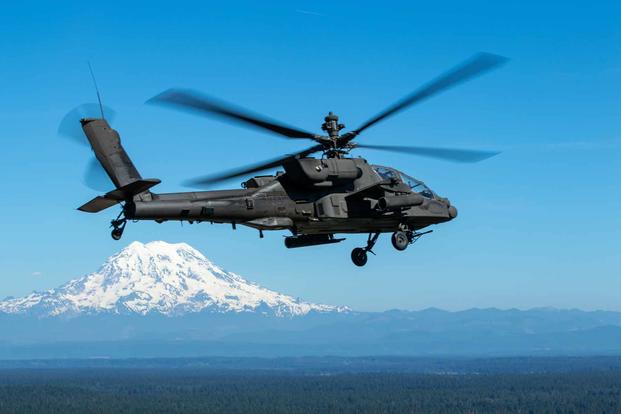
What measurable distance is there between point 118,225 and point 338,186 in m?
10.7

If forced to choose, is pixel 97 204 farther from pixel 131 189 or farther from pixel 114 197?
pixel 131 189

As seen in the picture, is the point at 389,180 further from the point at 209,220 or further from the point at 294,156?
the point at 209,220

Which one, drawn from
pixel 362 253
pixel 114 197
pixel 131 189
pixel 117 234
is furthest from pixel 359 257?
pixel 117 234

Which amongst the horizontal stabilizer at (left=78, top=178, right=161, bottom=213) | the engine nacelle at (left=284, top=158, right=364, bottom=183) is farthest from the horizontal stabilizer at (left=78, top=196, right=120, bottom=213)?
the engine nacelle at (left=284, top=158, right=364, bottom=183)

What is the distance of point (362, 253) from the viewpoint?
42469mm

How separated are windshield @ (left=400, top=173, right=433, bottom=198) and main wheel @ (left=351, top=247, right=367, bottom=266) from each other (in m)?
3.82

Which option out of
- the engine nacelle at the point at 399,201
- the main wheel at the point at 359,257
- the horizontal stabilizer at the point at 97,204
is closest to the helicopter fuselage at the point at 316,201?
the engine nacelle at the point at 399,201

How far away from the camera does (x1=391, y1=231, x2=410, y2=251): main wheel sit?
4194 cm

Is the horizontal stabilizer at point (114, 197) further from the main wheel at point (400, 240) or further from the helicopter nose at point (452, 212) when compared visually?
the helicopter nose at point (452, 212)

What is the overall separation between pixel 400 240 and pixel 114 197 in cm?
1386

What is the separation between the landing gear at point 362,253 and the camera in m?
42.3

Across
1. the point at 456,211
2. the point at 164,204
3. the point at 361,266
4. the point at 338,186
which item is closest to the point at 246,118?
the point at 164,204

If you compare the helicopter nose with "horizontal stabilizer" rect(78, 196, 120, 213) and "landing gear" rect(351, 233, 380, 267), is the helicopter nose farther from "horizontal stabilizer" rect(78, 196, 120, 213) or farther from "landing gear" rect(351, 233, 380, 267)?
"horizontal stabilizer" rect(78, 196, 120, 213)

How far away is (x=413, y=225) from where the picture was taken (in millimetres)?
43031
